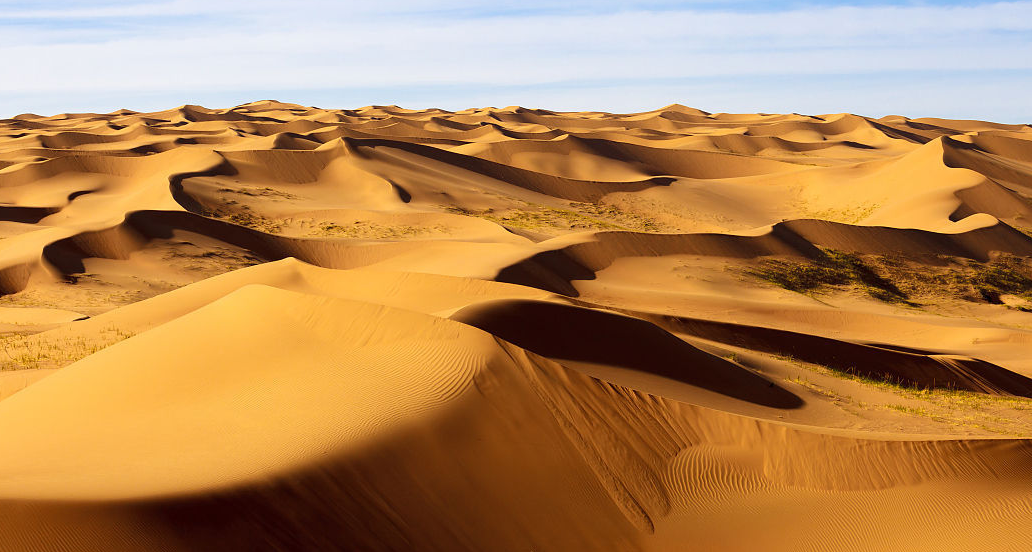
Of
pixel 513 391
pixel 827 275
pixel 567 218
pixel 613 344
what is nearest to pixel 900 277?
pixel 827 275

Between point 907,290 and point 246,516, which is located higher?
point 246,516

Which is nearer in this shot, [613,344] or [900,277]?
[613,344]

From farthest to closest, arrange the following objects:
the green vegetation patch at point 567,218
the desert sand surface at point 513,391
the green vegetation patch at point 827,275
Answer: the green vegetation patch at point 567,218
the green vegetation patch at point 827,275
the desert sand surface at point 513,391

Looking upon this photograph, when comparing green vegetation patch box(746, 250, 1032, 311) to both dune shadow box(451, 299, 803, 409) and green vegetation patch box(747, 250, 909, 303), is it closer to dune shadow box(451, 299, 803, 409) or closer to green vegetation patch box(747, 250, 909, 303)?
green vegetation patch box(747, 250, 909, 303)

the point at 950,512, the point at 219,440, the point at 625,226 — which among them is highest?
the point at 219,440

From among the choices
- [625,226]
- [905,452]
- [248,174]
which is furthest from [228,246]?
[905,452]

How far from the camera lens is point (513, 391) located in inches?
367

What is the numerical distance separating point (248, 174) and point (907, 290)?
29.2 metres

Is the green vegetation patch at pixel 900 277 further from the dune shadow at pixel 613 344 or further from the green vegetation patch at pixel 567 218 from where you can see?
the dune shadow at pixel 613 344

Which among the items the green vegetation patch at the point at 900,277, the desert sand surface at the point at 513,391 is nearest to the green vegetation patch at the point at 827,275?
the green vegetation patch at the point at 900,277

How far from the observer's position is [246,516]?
649 cm

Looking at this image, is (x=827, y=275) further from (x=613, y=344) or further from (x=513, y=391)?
(x=513, y=391)

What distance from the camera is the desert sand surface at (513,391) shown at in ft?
23.7

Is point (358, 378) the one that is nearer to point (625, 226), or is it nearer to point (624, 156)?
point (625, 226)
